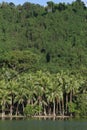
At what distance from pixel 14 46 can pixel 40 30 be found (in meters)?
21.7

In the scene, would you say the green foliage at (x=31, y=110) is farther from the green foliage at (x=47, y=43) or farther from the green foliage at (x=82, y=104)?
the green foliage at (x=47, y=43)

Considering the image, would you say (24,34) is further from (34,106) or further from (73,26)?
(34,106)

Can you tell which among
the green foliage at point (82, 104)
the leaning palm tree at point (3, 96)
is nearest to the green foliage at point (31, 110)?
the leaning palm tree at point (3, 96)

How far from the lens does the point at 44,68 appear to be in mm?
148125

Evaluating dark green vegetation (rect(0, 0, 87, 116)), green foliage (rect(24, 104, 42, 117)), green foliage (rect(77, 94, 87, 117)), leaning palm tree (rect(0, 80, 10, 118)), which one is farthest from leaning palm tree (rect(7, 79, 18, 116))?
green foliage (rect(77, 94, 87, 117))

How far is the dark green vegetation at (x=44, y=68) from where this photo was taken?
11012 cm

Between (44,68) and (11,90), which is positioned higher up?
(44,68)

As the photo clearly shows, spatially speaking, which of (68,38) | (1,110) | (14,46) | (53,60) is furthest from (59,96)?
(68,38)

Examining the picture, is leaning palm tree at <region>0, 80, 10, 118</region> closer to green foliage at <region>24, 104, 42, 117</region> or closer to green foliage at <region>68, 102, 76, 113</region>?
green foliage at <region>24, 104, 42, 117</region>

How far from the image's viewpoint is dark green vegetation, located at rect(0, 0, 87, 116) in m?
110

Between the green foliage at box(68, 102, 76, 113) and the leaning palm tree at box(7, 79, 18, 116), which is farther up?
the leaning palm tree at box(7, 79, 18, 116)

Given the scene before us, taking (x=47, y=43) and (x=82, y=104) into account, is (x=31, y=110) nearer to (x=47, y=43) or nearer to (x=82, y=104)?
(x=82, y=104)

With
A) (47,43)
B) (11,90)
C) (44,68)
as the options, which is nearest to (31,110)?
(11,90)

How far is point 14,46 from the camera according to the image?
173625 mm
